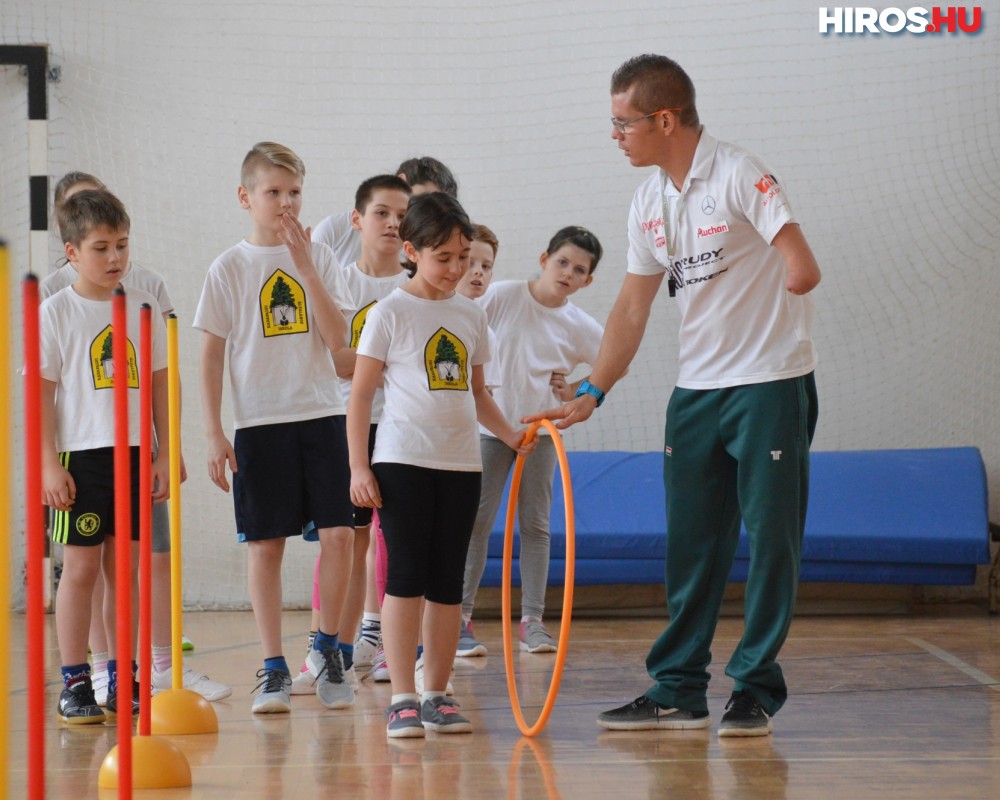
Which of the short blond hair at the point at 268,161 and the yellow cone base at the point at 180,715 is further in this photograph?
the short blond hair at the point at 268,161

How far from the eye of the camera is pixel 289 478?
315 cm

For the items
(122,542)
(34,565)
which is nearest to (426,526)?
(122,542)

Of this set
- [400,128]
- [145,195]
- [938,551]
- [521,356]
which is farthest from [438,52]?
[938,551]

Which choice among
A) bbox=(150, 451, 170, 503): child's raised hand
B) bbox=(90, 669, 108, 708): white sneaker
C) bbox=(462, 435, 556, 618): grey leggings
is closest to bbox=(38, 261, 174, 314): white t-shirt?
bbox=(150, 451, 170, 503): child's raised hand

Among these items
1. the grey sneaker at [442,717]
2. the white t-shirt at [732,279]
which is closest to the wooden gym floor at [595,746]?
the grey sneaker at [442,717]

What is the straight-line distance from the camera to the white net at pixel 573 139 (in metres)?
5.90

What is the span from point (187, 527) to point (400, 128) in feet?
7.44

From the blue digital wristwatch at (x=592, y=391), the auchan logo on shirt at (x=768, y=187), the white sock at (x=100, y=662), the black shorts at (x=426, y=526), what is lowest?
the white sock at (x=100, y=662)

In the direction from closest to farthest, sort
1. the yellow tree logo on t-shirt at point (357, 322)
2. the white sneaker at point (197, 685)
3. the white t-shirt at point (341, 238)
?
the white sneaker at point (197, 685), the yellow tree logo on t-shirt at point (357, 322), the white t-shirt at point (341, 238)

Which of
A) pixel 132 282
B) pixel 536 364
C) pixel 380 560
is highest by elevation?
pixel 132 282

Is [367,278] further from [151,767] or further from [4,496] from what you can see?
[4,496]

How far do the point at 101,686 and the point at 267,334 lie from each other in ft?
3.47

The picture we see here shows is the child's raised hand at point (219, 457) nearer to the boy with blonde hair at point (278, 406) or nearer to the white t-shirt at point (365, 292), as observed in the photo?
the boy with blonde hair at point (278, 406)

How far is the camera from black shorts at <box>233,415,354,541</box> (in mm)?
3137
